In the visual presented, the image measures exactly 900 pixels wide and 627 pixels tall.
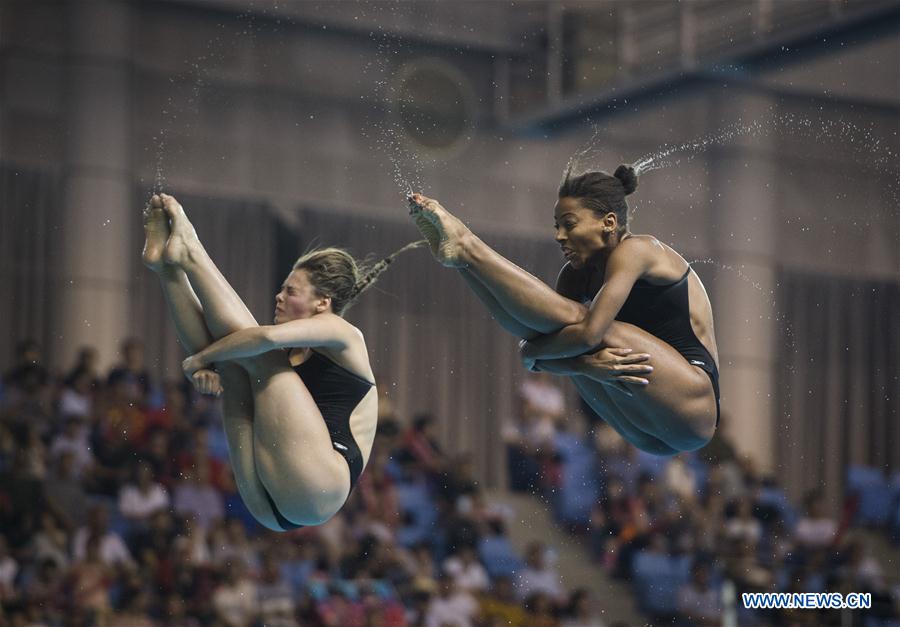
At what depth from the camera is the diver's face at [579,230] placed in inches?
181

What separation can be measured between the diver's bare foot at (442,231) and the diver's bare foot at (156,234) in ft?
2.84

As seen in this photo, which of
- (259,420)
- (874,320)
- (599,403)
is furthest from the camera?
Answer: (874,320)

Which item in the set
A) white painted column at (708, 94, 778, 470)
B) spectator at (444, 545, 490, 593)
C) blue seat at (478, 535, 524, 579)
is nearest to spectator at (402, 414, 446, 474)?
blue seat at (478, 535, 524, 579)

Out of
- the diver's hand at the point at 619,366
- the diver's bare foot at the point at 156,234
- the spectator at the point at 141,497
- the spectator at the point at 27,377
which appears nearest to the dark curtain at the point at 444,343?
the spectator at the point at 27,377

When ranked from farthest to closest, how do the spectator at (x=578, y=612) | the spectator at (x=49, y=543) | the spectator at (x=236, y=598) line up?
the spectator at (x=578, y=612) → the spectator at (x=236, y=598) → the spectator at (x=49, y=543)

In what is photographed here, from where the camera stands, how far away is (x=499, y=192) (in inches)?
492

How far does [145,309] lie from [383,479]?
3174 millimetres

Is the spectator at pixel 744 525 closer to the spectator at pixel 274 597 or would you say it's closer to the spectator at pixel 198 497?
the spectator at pixel 274 597

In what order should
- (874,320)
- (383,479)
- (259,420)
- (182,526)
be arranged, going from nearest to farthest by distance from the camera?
(259,420) → (182,526) → (383,479) → (874,320)

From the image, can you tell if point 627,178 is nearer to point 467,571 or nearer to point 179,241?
point 179,241

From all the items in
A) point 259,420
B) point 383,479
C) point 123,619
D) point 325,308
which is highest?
point 325,308

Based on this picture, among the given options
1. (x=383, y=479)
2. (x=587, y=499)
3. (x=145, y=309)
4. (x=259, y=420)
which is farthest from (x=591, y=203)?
(x=145, y=309)

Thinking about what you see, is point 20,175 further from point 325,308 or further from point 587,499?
point 325,308

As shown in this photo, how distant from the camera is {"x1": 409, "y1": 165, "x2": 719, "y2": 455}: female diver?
4.42 m
